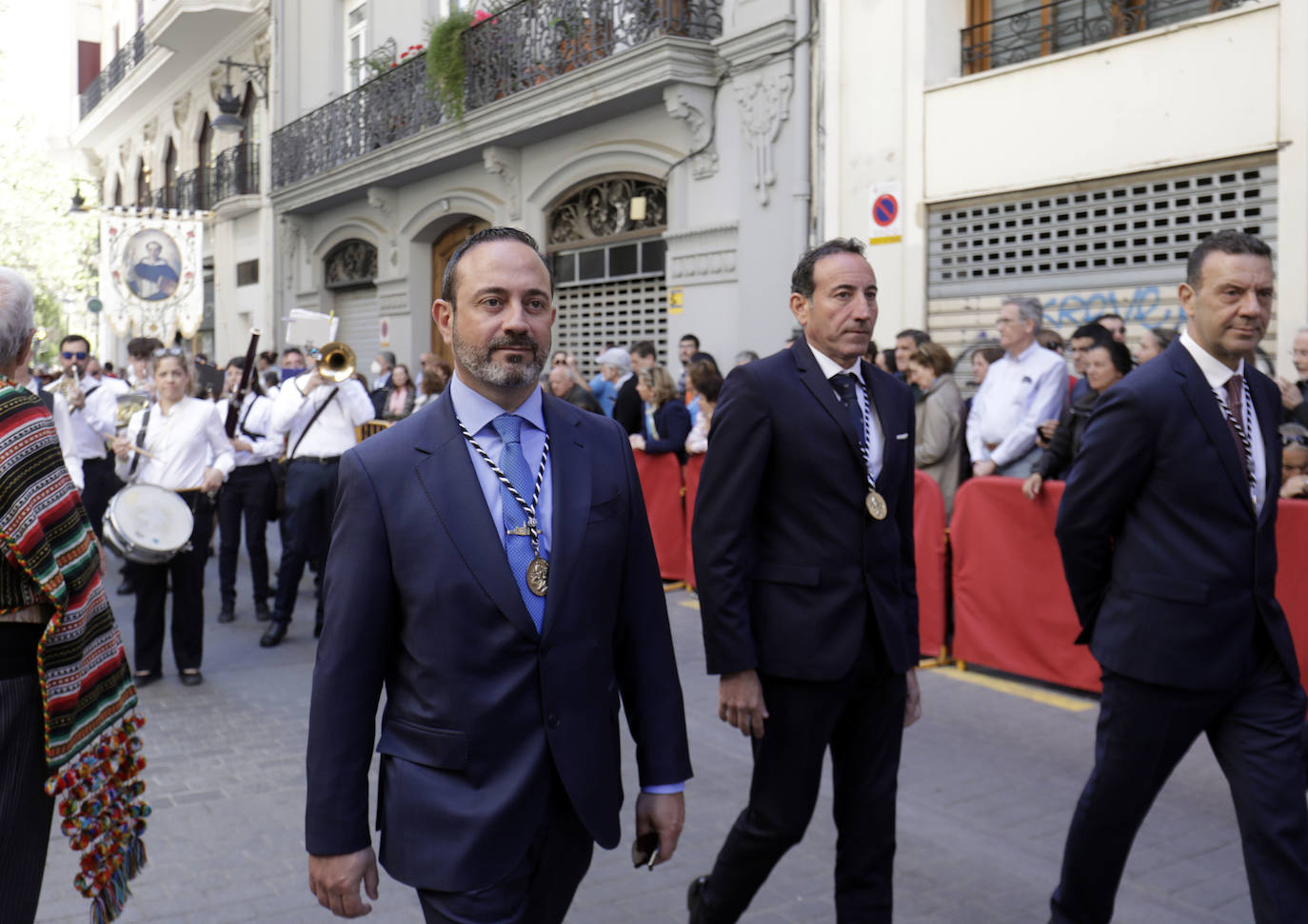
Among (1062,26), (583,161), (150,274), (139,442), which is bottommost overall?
(139,442)

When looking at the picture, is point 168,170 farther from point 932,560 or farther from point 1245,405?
point 1245,405

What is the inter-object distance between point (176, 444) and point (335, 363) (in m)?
1.36

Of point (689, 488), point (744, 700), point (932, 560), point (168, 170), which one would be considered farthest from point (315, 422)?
point (168, 170)

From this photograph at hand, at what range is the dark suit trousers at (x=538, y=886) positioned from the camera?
7.86 feet

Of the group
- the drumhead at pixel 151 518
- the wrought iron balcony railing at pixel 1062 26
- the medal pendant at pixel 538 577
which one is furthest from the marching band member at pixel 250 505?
the medal pendant at pixel 538 577

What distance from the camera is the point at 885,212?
38.6 feet

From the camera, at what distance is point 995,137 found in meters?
10.8

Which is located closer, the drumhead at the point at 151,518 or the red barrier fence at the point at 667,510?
the drumhead at the point at 151,518

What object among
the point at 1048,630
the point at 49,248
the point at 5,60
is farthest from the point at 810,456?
the point at 49,248

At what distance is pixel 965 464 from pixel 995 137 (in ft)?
11.9

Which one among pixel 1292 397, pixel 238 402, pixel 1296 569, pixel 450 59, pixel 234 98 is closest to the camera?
pixel 1296 569

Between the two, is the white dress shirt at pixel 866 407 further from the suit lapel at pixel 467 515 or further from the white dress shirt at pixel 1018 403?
the white dress shirt at pixel 1018 403

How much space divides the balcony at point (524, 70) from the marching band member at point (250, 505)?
243 inches

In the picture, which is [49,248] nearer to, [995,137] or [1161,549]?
[995,137]
